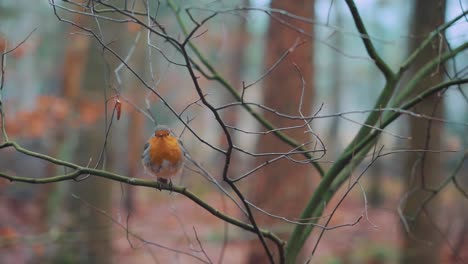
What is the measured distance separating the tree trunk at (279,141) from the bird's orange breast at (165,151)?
225 centimetres

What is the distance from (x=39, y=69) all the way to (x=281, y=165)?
60.3ft

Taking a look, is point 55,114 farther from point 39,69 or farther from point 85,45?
point 39,69

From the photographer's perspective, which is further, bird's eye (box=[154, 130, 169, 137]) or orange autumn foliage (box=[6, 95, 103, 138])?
orange autumn foliage (box=[6, 95, 103, 138])

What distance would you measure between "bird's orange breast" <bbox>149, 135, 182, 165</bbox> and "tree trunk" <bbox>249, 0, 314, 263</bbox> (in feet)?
7.37

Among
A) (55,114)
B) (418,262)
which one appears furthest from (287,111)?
(55,114)

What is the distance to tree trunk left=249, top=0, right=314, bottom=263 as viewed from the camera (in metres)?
4.70

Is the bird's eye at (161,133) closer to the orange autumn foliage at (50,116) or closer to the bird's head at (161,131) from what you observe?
the bird's head at (161,131)

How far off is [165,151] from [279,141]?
233 cm

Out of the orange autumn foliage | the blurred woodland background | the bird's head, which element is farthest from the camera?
the orange autumn foliage

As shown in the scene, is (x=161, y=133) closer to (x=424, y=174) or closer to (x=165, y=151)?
(x=165, y=151)

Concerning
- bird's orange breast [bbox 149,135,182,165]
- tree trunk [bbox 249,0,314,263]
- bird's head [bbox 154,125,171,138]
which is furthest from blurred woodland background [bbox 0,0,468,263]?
bird's head [bbox 154,125,171,138]

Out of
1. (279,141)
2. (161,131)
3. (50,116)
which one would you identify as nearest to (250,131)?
(161,131)

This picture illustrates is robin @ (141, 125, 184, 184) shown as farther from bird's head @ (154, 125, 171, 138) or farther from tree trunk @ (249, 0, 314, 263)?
tree trunk @ (249, 0, 314, 263)

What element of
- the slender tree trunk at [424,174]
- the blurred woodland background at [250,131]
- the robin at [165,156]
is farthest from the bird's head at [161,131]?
the slender tree trunk at [424,174]
